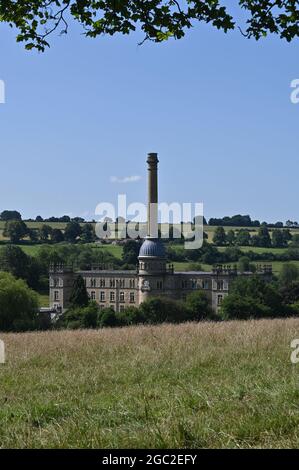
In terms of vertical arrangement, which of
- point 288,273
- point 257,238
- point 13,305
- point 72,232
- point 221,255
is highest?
point 72,232

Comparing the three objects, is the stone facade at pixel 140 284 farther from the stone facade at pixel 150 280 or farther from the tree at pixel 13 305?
the tree at pixel 13 305

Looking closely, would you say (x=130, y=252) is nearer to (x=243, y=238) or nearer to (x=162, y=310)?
(x=243, y=238)

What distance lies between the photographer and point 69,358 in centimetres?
1108

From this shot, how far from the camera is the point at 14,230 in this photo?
162 meters

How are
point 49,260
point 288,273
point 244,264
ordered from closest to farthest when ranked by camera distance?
point 288,273, point 49,260, point 244,264

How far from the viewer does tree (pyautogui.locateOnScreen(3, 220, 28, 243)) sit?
16125cm

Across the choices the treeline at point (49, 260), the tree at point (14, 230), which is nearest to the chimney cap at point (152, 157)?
the treeline at point (49, 260)

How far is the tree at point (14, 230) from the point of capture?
161m

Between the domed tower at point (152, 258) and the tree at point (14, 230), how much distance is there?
53165mm

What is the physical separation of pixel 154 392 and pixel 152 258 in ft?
354

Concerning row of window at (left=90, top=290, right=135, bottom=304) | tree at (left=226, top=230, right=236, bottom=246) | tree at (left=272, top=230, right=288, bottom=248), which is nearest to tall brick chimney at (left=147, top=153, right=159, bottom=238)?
row of window at (left=90, top=290, right=135, bottom=304)

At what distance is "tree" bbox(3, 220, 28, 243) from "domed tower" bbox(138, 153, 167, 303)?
174ft

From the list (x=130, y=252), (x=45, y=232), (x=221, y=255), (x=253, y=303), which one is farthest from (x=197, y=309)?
(x=45, y=232)

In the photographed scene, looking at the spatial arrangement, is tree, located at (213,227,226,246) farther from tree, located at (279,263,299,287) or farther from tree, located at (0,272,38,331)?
tree, located at (0,272,38,331)
